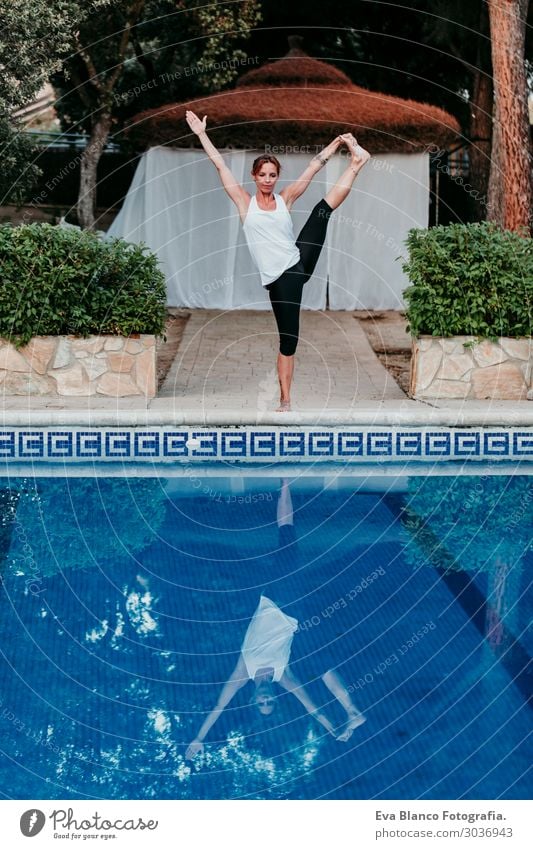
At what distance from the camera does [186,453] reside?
8852mm

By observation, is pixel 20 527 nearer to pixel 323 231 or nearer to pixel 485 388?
pixel 323 231

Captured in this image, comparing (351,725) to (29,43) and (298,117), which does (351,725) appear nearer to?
(29,43)

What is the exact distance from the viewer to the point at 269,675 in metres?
5.34

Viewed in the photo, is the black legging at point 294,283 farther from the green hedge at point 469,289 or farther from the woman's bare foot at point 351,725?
the woman's bare foot at point 351,725

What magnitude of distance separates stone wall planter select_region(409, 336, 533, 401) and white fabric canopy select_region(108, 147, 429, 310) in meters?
5.78

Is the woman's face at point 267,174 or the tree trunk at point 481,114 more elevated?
the tree trunk at point 481,114

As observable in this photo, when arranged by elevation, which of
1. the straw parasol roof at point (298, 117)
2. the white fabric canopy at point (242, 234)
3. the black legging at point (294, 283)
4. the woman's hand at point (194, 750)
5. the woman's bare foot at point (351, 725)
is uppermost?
the straw parasol roof at point (298, 117)

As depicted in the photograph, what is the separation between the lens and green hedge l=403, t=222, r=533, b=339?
9.83 m

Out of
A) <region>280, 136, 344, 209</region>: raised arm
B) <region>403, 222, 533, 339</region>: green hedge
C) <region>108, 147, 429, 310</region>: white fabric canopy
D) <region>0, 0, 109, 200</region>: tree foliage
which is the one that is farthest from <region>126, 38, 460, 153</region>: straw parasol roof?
<region>280, 136, 344, 209</region>: raised arm

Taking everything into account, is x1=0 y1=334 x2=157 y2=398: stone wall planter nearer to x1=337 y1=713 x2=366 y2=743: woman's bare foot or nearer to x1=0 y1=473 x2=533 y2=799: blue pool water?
x1=0 y1=473 x2=533 y2=799: blue pool water

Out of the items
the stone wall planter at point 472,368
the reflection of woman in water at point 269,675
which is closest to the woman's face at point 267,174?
the stone wall planter at point 472,368

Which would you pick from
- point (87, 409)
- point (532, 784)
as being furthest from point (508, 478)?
point (532, 784)

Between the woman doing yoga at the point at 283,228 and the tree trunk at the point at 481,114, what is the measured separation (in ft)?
33.6

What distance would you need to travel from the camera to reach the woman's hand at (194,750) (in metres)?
4.59
